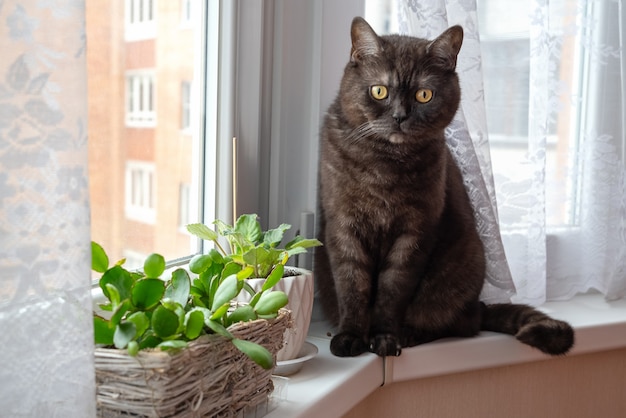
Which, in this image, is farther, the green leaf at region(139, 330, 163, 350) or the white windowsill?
the white windowsill

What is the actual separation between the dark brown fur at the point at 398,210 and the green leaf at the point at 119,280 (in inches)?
21.2

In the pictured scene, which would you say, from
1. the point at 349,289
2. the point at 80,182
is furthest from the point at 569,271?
the point at 80,182

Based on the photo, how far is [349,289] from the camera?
124 centimetres

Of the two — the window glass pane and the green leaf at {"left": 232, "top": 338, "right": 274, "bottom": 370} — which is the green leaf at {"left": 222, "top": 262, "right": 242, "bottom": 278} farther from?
the window glass pane

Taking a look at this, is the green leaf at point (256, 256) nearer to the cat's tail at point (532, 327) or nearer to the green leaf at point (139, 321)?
the green leaf at point (139, 321)

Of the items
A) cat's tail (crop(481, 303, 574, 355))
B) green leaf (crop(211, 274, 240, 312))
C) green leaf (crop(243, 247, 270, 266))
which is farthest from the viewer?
cat's tail (crop(481, 303, 574, 355))

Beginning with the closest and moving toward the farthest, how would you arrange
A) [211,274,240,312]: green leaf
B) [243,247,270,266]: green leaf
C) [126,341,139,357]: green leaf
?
[126,341,139,357]: green leaf
[211,274,240,312]: green leaf
[243,247,270,266]: green leaf

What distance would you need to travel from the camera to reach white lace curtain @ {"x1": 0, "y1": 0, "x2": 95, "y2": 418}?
0.50m

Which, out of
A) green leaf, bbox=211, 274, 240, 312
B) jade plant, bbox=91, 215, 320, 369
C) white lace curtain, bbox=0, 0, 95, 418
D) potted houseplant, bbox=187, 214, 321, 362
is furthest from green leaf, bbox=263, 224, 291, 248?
white lace curtain, bbox=0, 0, 95, 418

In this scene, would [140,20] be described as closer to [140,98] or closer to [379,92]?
[140,98]

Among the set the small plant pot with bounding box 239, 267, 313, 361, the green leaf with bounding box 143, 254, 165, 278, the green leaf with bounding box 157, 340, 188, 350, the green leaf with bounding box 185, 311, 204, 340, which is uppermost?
the green leaf with bounding box 143, 254, 165, 278

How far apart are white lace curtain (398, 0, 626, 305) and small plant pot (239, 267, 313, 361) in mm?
436

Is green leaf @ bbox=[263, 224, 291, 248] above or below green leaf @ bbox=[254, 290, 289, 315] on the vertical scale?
above

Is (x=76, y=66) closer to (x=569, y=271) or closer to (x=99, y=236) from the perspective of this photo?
(x=99, y=236)
